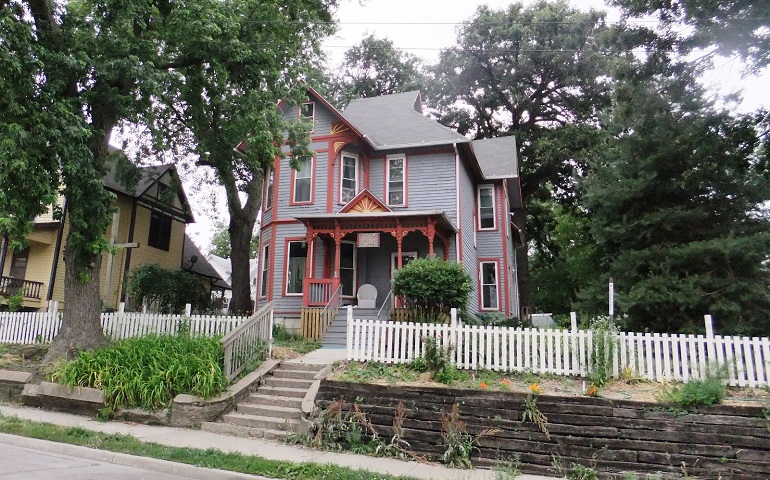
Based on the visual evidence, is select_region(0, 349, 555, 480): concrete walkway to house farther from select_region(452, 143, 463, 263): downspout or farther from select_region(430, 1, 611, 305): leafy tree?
select_region(430, 1, 611, 305): leafy tree

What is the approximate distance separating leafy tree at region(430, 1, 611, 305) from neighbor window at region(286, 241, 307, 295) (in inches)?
612

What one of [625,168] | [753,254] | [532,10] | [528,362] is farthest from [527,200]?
[528,362]

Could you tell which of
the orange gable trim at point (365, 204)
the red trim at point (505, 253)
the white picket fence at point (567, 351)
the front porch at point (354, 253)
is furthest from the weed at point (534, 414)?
the red trim at point (505, 253)

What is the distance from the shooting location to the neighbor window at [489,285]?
20.9 metres

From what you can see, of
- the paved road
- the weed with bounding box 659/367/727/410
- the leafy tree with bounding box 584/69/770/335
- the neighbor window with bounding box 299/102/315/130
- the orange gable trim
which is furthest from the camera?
the neighbor window with bounding box 299/102/315/130

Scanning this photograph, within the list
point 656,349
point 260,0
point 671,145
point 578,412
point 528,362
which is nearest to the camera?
point 578,412

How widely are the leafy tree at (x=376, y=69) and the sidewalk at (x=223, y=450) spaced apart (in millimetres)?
30000

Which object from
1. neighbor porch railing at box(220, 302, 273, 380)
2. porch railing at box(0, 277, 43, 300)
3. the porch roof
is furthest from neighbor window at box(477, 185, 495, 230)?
porch railing at box(0, 277, 43, 300)

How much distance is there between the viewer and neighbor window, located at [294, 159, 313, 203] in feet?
59.3

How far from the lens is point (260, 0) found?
13172mm

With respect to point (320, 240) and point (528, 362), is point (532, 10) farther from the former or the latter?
point (528, 362)

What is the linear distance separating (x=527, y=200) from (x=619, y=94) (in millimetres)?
16706

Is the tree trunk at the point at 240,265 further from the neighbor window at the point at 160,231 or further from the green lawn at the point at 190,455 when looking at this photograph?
the green lawn at the point at 190,455

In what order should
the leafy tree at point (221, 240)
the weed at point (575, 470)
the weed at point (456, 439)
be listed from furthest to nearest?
the leafy tree at point (221, 240) < the weed at point (456, 439) < the weed at point (575, 470)
